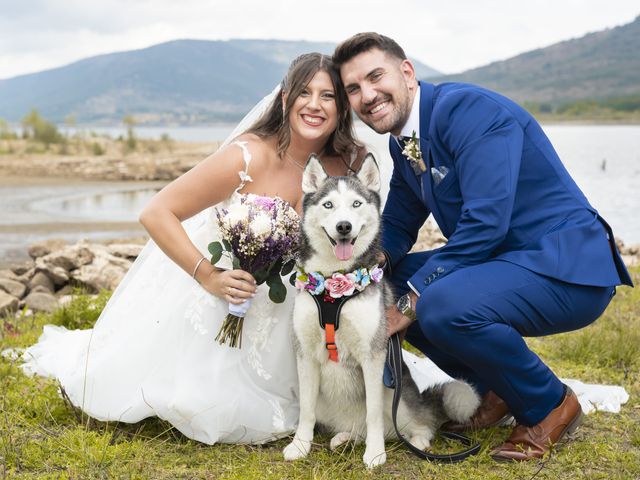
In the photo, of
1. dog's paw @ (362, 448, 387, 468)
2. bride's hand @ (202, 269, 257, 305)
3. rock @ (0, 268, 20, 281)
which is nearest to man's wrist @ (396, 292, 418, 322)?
dog's paw @ (362, 448, 387, 468)

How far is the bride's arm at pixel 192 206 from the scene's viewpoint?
377 cm

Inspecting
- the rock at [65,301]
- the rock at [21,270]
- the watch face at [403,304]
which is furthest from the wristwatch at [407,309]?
the rock at [21,270]

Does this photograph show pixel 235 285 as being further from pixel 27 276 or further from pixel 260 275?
pixel 27 276

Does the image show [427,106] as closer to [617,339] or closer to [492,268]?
[492,268]

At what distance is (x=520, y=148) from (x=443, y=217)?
2.08 ft

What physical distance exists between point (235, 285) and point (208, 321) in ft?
1.43

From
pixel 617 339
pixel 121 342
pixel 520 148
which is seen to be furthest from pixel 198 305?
pixel 617 339

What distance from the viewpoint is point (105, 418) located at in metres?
3.72

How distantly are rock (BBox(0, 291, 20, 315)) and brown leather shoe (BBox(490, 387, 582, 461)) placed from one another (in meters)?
5.37

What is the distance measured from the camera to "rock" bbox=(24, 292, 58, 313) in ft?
21.7

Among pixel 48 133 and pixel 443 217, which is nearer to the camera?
pixel 443 217

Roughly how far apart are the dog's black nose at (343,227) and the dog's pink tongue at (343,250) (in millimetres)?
89

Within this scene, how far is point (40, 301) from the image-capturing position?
6.72 metres

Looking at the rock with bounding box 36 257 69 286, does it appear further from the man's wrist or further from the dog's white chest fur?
the man's wrist
